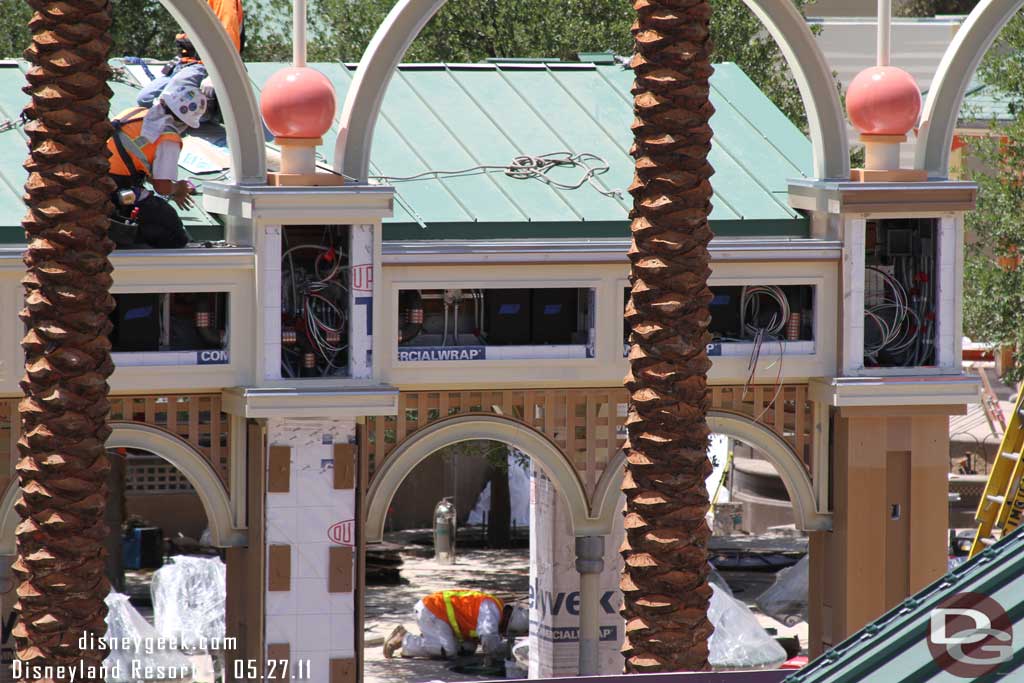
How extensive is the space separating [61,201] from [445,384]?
443 cm

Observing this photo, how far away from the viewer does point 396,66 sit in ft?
52.5

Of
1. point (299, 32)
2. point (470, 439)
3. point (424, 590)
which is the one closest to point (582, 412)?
point (470, 439)

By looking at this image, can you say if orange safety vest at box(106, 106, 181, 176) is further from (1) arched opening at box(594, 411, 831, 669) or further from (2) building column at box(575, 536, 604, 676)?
(2) building column at box(575, 536, 604, 676)

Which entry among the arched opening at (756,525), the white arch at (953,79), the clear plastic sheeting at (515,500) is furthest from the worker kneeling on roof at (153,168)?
the clear plastic sheeting at (515,500)

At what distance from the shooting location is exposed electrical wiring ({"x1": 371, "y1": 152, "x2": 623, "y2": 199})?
683 inches

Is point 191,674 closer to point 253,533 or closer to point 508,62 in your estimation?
point 253,533

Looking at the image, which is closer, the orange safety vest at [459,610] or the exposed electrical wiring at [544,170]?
the exposed electrical wiring at [544,170]

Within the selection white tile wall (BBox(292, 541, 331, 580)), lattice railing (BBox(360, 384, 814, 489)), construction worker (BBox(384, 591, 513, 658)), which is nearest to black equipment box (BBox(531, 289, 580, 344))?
lattice railing (BBox(360, 384, 814, 489))

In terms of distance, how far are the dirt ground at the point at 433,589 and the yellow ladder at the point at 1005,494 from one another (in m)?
5.06

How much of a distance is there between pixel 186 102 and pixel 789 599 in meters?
12.4

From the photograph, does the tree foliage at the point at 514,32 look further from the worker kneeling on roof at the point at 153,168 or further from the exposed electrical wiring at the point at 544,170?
the worker kneeling on roof at the point at 153,168

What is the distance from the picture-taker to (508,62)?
63.3 ft

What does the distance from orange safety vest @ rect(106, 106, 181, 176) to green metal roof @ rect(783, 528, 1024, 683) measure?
27.5 feet

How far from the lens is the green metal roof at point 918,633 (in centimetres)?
935
